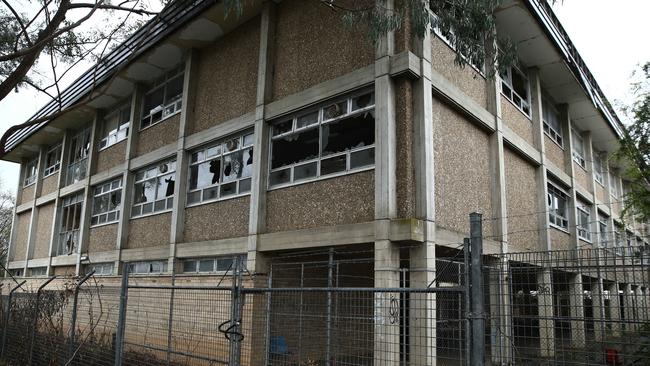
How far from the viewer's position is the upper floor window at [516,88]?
50.9 feet

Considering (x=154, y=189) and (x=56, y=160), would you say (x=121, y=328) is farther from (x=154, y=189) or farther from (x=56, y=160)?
(x=56, y=160)

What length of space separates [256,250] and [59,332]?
4390mm

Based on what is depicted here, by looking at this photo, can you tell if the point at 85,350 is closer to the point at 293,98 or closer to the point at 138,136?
the point at 293,98

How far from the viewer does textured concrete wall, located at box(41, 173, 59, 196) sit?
83.9ft

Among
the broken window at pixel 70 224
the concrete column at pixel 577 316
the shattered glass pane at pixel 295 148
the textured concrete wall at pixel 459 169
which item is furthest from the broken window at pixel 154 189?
the concrete column at pixel 577 316

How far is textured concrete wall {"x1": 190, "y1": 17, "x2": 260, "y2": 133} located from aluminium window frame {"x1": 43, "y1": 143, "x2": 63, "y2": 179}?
12.8 meters

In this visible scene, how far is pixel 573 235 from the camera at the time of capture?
19469 millimetres

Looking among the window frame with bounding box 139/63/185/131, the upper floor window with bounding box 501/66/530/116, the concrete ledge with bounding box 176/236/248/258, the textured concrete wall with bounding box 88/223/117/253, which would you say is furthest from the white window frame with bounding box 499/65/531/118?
the textured concrete wall with bounding box 88/223/117/253

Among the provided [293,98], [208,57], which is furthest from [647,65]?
[208,57]

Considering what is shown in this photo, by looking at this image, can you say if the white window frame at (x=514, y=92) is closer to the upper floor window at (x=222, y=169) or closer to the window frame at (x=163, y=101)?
the upper floor window at (x=222, y=169)

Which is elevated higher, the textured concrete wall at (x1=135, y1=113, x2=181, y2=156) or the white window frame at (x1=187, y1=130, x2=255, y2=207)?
the textured concrete wall at (x1=135, y1=113, x2=181, y2=156)

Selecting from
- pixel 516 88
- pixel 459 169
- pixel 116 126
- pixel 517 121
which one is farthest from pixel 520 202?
pixel 116 126

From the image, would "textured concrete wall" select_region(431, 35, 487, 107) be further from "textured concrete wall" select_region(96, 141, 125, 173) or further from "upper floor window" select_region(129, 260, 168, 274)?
"textured concrete wall" select_region(96, 141, 125, 173)

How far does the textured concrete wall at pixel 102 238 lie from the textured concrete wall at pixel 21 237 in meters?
9.83
